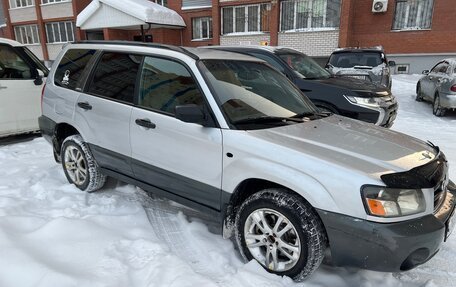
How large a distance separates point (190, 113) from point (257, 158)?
67 cm

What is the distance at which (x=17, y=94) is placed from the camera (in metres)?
6.36

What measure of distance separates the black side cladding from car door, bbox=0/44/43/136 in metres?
6.43

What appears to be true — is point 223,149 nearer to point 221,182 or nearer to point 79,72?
point 221,182

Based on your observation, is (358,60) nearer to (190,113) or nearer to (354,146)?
(354,146)

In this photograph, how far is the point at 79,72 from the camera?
167 inches

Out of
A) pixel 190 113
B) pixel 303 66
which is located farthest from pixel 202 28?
pixel 190 113

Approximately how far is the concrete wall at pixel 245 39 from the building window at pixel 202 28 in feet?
6.45

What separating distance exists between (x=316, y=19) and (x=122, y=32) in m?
14.3

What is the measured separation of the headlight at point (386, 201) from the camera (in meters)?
2.26

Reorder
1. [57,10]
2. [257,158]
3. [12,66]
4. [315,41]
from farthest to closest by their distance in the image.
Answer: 1. [57,10]
2. [315,41]
3. [12,66]
4. [257,158]

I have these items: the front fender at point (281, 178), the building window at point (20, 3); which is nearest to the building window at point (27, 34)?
the building window at point (20, 3)

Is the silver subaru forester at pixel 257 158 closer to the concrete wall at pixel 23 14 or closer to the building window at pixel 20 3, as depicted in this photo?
the concrete wall at pixel 23 14

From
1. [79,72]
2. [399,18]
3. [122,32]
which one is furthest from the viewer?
[122,32]

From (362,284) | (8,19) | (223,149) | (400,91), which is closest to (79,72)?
(223,149)
